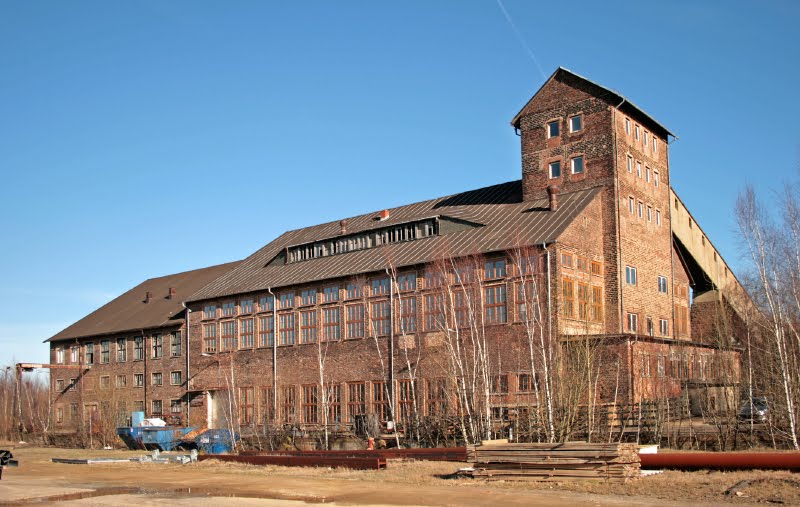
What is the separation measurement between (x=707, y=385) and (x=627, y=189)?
13.1m

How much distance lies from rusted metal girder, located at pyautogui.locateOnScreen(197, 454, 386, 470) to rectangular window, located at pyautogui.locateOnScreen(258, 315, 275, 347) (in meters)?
12.4

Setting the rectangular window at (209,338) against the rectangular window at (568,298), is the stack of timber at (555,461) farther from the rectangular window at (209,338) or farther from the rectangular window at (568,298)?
the rectangular window at (209,338)

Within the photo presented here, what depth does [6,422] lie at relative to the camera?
6250cm

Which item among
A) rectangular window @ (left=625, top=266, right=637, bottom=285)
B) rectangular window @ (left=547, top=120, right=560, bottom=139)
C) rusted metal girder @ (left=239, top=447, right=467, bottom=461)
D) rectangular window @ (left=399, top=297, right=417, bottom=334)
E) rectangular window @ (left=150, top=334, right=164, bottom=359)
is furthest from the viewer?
rectangular window @ (left=150, top=334, right=164, bottom=359)

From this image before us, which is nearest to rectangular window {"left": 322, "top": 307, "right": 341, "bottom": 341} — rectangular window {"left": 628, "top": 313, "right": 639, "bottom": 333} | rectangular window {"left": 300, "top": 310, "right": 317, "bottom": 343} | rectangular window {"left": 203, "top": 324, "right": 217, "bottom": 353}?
rectangular window {"left": 300, "top": 310, "right": 317, "bottom": 343}

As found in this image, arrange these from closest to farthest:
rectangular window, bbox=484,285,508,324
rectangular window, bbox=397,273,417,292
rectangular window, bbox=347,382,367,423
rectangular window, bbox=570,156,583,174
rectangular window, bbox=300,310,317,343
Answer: rectangular window, bbox=484,285,508,324
rectangular window, bbox=397,273,417,292
rectangular window, bbox=570,156,583,174
rectangular window, bbox=347,382,367,423
rectangular window, bbox=300,310,317,343

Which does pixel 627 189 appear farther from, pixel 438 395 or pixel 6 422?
pixel 6 422

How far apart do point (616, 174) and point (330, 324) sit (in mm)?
15107

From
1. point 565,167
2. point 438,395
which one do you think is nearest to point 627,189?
point 565,167

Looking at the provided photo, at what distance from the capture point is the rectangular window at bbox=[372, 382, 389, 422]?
4056 centimetres

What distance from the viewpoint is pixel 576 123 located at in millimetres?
41562

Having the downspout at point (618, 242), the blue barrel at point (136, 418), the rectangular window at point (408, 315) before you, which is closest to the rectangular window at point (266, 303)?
the rectangular window at point (408, 315)

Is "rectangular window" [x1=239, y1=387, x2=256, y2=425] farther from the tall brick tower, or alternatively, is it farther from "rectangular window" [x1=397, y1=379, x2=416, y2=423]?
the tall brick tower

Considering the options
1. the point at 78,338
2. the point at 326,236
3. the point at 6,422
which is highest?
the point at 326,236
